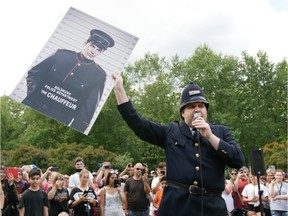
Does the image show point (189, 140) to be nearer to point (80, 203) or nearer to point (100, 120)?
point (80, 203)

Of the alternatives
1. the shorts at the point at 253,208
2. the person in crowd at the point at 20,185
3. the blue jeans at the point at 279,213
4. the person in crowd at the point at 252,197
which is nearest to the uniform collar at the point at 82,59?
the person in crowd at the point at 20,185

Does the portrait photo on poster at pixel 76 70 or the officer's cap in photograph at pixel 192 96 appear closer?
the officer's cap in photograph at pixel 192 96

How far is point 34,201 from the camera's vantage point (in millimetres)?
9602

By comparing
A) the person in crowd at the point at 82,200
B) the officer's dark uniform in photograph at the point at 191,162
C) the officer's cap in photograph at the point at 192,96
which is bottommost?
the officer's dark uniform in photograph at the point at 191,162

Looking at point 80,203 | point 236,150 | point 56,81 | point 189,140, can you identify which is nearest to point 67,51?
point 56,81

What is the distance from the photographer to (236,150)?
388 cm

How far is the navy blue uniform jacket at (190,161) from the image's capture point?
12.7 ft

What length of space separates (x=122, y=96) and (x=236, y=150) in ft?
3.29

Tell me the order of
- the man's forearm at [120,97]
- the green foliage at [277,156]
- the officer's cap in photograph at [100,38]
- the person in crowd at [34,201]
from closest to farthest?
1. the man's forearm at [120,97]
2. the officer's cap in photograph at [100,38]
3. the person in crowd at [34,201]
4. the green foliage at [277,156]

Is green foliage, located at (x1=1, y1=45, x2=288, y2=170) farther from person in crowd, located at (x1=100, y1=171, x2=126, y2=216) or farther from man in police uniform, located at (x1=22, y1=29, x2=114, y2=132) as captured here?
man in police uniform, located at (x1=22, y1=29, x2=114, y2=132)

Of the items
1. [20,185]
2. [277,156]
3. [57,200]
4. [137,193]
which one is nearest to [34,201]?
[57,200]

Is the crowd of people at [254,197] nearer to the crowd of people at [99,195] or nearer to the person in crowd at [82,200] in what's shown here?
the crowd of people at [99,195]

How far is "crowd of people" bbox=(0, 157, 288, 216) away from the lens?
9797 mm

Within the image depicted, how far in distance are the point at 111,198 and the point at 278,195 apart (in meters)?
5.44
